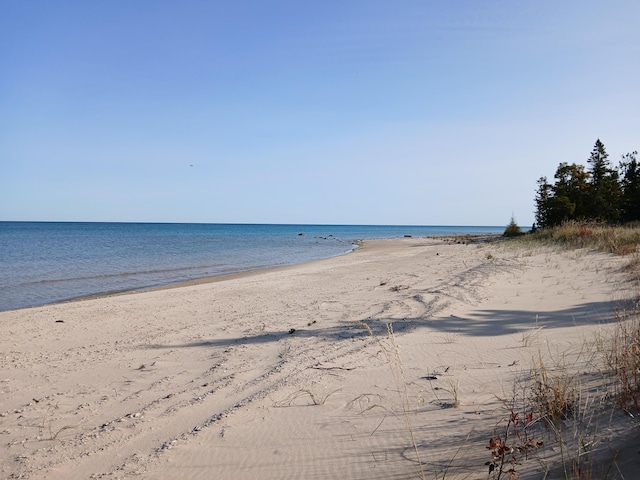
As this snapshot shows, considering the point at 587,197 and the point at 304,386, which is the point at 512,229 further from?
the point at 304,386

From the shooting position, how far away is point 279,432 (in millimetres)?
3451

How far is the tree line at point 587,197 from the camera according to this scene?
103ft

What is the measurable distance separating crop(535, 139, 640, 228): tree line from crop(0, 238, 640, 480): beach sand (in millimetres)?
24679

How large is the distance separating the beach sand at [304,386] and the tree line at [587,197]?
24679mm

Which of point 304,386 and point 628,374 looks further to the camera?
point 304,386

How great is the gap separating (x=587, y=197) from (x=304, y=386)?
3481 centimetres

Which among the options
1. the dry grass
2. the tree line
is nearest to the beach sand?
the dry grass

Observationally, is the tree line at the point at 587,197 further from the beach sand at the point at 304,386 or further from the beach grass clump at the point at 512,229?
the beach sand at the point at 304,386

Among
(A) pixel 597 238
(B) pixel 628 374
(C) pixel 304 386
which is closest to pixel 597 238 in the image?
(A) pixel 597 238

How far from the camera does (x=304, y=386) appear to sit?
446 centimetres

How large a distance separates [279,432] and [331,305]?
5828 millimetres

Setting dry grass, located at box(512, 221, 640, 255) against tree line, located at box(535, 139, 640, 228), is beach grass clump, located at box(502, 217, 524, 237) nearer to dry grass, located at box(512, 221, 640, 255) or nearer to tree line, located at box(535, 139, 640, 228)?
tree line, located at box(535, 139, 640, 228)

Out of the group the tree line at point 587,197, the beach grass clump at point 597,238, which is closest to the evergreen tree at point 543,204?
the tree line at point 587,197

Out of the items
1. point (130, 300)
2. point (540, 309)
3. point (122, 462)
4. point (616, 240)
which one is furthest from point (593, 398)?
point (616, 240)
